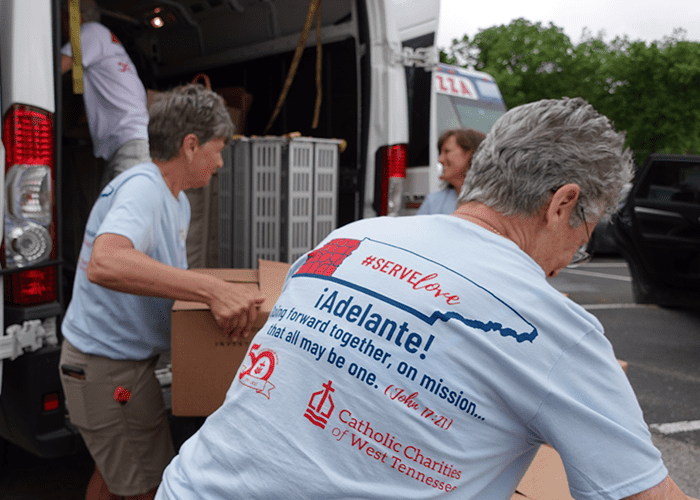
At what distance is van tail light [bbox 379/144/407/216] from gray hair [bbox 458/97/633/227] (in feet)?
7.53

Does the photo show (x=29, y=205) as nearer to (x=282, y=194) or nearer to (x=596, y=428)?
(x=282, y=194)

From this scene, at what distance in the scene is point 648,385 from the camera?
4406 millimetres

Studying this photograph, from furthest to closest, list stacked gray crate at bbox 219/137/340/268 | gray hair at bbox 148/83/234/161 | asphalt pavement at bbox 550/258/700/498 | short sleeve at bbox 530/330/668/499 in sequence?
asphalt pavement at bbox 550/258/700/498, stacked gray crate at bbox 219/137/340/268, gray hair at bbox 148/83/234/161, short sleeve at bbox 530/330/668/499

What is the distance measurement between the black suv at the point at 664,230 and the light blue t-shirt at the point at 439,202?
9.78 ft

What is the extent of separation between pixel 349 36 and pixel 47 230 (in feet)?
7.41

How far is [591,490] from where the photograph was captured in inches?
34.7

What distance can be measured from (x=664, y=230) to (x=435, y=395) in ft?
18.0

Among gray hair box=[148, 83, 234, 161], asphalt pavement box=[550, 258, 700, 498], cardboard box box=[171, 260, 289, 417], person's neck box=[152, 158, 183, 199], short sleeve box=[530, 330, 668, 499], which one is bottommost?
asphalt pavement box=[550, 258, 700, 498]

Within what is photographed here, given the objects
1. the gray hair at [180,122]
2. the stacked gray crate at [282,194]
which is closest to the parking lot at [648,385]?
the stacked gray crate at [282,194]

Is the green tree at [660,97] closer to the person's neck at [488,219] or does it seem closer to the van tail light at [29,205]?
the van tail light at [29,205]

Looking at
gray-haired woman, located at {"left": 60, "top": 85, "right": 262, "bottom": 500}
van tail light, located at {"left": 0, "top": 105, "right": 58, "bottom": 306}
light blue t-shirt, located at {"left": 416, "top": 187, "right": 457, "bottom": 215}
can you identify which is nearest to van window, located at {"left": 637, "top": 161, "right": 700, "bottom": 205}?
light blue t-shirt, located at {"left": 416, "top": 187, "right": 457, "bottom": 215}

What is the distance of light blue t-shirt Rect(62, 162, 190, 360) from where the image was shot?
1891 mm

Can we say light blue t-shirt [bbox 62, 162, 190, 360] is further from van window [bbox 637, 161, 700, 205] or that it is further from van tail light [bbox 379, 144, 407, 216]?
van window [bbox 637, 161, 700, 205]

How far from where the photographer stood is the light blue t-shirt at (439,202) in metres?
3.58
